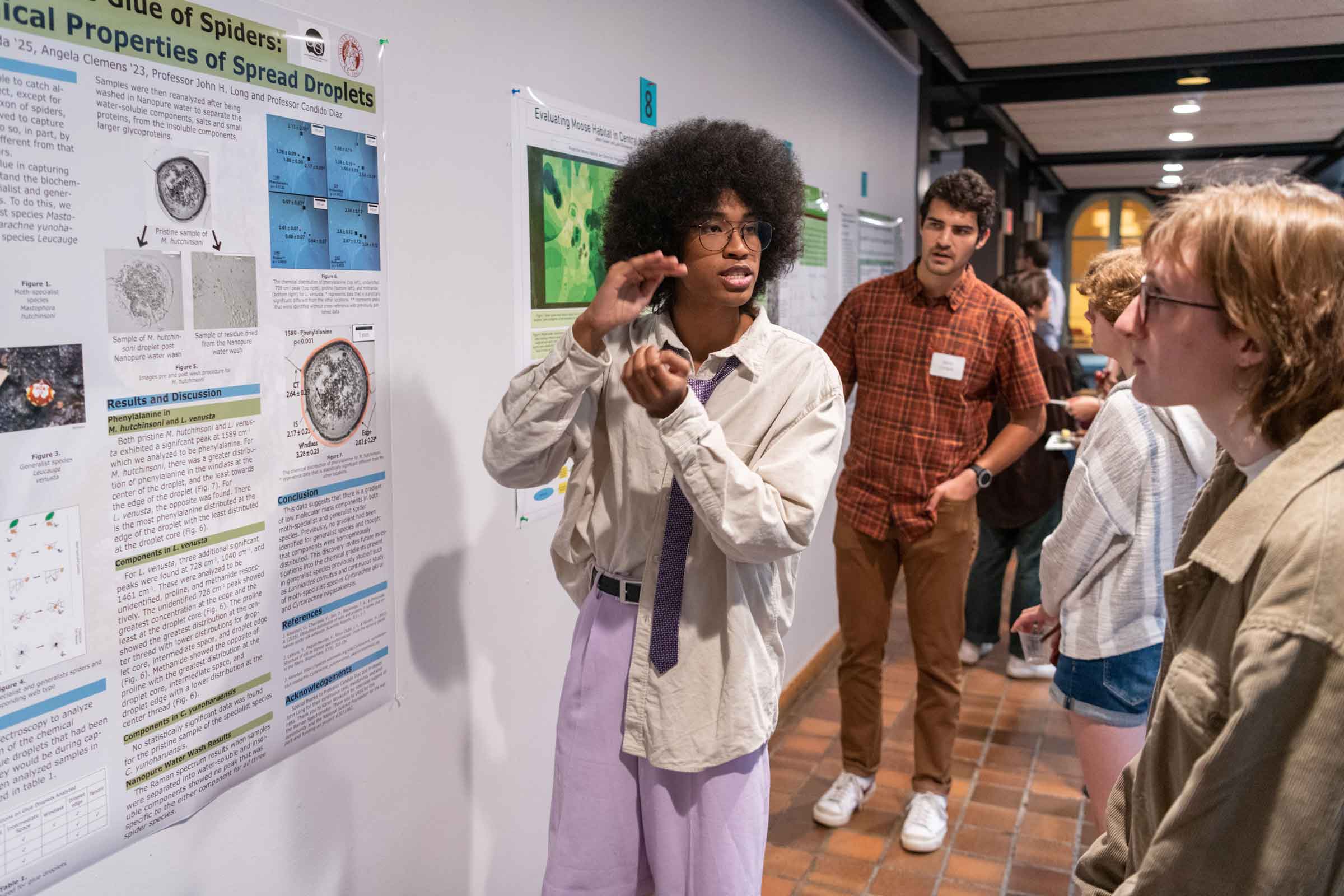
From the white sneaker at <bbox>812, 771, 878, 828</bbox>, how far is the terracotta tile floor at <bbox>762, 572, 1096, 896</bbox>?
31 mm

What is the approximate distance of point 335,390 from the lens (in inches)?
69.2

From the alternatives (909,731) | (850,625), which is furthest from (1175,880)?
(909,731)

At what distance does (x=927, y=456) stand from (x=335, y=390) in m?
1.92

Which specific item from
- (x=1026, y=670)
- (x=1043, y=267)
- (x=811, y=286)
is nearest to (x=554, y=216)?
(x=811, y=286)

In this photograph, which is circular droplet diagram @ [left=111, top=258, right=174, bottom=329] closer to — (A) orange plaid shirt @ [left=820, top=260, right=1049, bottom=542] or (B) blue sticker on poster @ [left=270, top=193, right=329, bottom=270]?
(B) blue sticker on poster @ [left=270, top=193, right=329, bottom=270]

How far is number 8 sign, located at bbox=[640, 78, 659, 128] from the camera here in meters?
2.84

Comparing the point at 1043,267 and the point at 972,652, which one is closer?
the point at 972,652

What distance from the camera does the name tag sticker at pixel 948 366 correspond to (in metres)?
3.09

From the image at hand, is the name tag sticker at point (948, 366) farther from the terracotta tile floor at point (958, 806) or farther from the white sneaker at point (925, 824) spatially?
the terracotta tile floor at point (958, 806)

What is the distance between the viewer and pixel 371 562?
189 cm

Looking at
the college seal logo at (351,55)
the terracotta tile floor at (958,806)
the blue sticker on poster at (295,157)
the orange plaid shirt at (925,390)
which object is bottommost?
the terracotta tile floor at (958,806)

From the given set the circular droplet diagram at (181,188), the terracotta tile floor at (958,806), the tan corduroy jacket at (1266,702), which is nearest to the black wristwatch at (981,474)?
the terracotta tile floor at (958,806)

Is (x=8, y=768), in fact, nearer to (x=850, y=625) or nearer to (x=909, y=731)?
(x=850, y=625)

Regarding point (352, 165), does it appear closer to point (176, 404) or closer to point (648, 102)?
point (176, 404)
